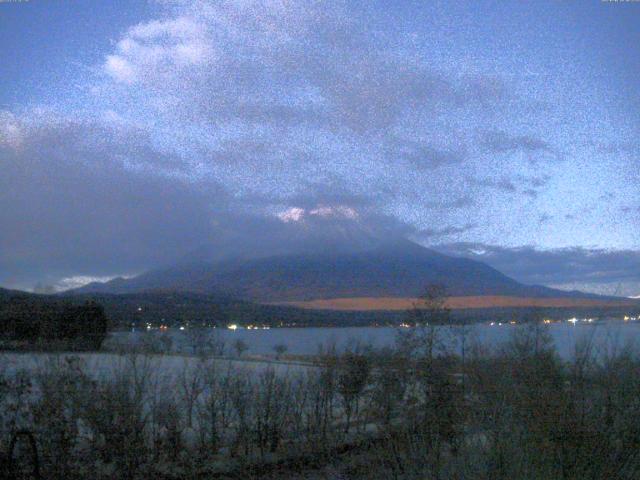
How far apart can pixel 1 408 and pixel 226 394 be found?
11.9 ft

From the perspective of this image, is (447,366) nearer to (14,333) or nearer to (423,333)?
(423,333)

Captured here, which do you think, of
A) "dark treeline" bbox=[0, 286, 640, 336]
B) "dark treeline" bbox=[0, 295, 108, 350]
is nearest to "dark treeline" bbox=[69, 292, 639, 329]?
"dark treeline" bbox=[0, 286, 640, 336]

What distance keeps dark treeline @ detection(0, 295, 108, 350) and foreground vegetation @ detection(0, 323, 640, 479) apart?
626 centimetres

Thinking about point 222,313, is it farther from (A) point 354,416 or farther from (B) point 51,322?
(A) point 354,416

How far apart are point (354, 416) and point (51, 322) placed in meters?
10.8

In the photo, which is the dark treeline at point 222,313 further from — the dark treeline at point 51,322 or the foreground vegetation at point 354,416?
the foreground vegetation at point 354,416

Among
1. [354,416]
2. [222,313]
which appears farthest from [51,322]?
[222,313]

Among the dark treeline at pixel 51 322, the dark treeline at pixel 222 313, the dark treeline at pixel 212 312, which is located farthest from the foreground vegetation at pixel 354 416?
the dark treeline at pixel 51 322

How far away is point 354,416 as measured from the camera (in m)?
15.6

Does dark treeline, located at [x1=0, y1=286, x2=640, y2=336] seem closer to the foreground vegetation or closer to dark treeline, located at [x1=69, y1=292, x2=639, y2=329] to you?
dark treeline, located at [x1=69, y1=292, x2=639, y2=329]

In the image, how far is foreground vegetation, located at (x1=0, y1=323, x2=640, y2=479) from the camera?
23.3ft

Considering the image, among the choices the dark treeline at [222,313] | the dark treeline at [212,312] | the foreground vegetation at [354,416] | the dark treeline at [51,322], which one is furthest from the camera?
the dark treeline at [222,313]

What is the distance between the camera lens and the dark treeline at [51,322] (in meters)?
20.0

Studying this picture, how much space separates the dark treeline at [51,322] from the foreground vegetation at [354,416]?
20.6 feet
